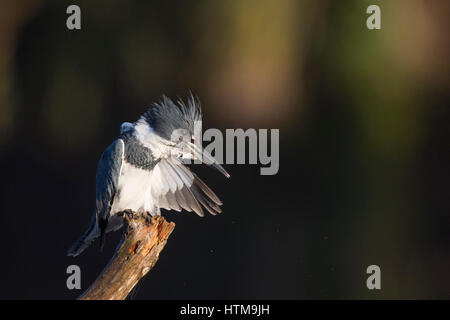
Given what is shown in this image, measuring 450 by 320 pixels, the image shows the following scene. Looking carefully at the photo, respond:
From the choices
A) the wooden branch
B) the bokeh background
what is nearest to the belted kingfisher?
the wooden branch

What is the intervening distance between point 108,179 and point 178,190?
0.30 m

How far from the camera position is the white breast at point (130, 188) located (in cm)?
256

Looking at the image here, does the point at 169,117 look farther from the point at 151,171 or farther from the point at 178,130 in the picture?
the point at 151,171

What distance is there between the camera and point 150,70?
4.52 metres

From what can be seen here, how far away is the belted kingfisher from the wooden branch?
12.3 inches

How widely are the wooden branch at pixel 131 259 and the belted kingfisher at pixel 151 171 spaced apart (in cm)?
31

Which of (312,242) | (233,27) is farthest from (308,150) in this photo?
(233,27)

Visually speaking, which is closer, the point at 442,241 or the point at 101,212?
the point at 101,212

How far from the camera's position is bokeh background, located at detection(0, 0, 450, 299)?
14.6 ft

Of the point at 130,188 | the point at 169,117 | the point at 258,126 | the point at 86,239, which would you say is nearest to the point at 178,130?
the point at 169,117

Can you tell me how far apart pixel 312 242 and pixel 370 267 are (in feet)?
1.29

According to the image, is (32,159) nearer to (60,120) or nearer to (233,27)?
(60,120)

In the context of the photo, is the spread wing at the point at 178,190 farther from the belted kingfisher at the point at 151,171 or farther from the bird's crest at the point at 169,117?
the bird's crest at the point at 169,117

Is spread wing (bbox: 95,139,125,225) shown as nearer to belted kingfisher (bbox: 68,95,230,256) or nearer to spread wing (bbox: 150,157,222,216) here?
belted kingfisher (bbox: 68,95,230,256)
